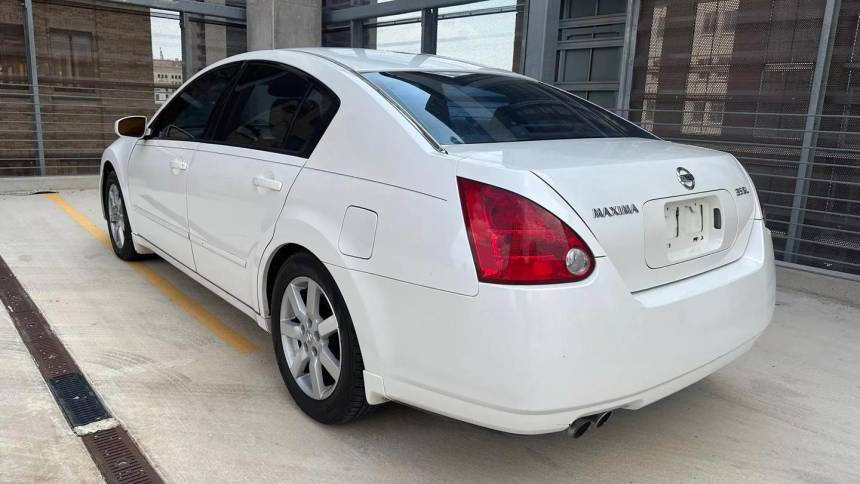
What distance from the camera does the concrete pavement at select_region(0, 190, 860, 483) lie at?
2514mm

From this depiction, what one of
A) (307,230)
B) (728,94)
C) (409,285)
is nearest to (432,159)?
(409,285)

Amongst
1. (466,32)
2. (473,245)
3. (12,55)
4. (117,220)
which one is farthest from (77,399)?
(12,55)

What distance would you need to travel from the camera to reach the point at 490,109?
2807 mm

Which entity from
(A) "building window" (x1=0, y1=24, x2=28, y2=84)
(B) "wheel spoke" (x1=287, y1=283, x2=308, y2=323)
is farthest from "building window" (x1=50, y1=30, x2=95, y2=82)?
(B) "wheel spoke" (x1=287, y1=283, x2=308, y2=323)

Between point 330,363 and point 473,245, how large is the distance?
95 centimetres

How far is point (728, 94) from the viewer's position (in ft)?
21.2

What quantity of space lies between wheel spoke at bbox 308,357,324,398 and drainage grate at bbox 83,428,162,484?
68 centimetres

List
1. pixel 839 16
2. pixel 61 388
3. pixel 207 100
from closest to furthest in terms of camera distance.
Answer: pixel 61 388 → pixel 207 100 → pixel 839 16

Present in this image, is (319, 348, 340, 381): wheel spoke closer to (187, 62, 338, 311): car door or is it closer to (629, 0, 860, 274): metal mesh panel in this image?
(187, 62, 338, 311): car door

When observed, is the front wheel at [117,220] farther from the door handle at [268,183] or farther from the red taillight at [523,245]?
the red taillight at [523,245]

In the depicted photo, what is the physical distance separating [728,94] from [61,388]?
6223 millimetres

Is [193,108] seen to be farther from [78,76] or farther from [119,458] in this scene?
[78,76]

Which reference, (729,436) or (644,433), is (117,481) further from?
(729,436)

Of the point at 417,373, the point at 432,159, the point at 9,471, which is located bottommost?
the point at 9,471
